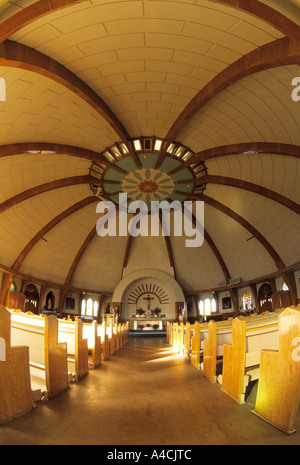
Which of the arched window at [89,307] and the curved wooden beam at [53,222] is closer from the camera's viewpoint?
the curved wooden beam at [53,222]

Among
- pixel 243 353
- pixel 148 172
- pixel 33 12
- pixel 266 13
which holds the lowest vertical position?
pixel 243 353

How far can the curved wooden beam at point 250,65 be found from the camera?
6812 mm

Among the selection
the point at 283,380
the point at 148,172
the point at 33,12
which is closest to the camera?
the point at 283,380

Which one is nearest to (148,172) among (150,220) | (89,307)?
(150,220)

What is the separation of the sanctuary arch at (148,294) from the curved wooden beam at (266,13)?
22.0 meters

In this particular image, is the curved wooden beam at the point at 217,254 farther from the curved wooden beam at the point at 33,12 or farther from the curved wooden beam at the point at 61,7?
the curved wooden beam at the point at 33,12

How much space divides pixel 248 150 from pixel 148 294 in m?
18.4

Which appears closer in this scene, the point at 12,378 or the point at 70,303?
the point at 12,378

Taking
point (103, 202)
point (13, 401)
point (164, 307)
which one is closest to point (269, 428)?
point (13, 401)

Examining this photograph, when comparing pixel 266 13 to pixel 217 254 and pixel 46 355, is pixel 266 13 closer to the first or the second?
pixel 46 355

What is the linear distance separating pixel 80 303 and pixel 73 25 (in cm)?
2278

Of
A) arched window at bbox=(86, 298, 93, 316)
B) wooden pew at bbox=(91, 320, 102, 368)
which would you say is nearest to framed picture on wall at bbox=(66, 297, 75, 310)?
arched window at bbox=(86, 298, 93, 316)

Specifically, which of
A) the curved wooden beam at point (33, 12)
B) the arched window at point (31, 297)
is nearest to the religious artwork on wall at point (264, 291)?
the arched window at point (31, 297)

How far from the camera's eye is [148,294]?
87.9 feet
